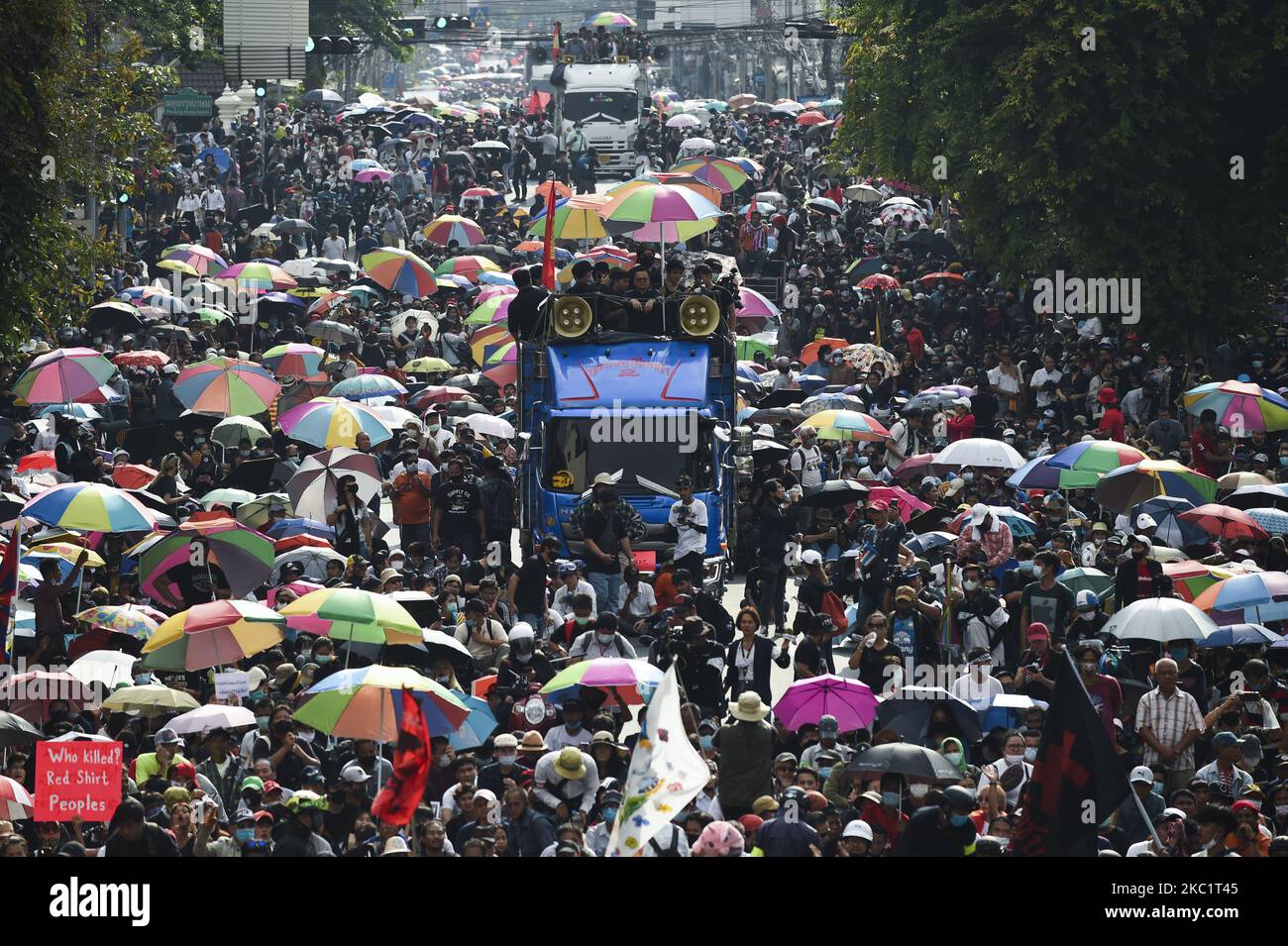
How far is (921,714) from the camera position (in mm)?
13742

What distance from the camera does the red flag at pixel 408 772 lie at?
9.76 metres

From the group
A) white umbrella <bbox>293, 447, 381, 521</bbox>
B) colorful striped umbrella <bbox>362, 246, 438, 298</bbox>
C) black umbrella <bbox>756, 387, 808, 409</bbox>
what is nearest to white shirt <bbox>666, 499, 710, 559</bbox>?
white umbrella <bbox>293, 447, 381, 521</bbox>

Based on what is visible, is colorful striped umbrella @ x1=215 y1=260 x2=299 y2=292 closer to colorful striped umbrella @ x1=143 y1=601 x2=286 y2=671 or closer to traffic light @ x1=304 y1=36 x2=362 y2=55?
traffic light @ x1=304 y1=36 x2=362 y2=55

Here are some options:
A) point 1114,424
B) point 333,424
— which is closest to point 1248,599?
point 1114,424

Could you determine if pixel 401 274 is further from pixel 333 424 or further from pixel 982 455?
pixel 982 455

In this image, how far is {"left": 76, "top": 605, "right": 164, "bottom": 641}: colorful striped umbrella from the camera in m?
15.9

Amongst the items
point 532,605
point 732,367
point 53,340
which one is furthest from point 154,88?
point 532,605

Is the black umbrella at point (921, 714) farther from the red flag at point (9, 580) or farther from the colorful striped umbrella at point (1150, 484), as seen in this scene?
Result: the colorful striped umbrella at point (1150, 484)

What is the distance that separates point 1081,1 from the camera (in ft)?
92.2

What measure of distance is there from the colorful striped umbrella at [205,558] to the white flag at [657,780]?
8.55 metres

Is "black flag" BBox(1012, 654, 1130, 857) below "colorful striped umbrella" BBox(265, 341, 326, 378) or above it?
below

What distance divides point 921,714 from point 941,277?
23.1 m

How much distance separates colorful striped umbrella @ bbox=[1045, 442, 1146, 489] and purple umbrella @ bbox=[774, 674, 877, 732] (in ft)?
23.0

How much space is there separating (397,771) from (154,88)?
3232 centimetres
